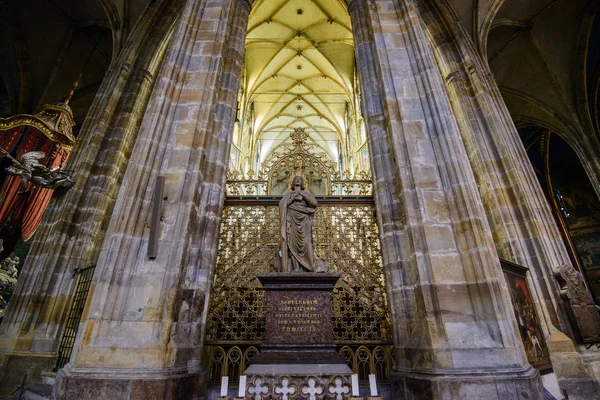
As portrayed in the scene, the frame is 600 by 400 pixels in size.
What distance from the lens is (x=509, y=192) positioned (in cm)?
700

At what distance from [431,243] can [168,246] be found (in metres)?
3.77

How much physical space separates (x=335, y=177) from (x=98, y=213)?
5.56m

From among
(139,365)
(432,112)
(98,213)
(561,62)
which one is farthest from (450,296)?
(561,62)

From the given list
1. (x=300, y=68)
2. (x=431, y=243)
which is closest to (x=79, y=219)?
(x=431, y=243)

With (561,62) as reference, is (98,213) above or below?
below

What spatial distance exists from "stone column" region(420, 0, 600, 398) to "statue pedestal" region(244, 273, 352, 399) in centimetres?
454

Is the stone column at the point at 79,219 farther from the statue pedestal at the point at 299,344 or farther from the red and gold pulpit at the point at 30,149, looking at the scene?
the statue pedestal at the point at 299,344

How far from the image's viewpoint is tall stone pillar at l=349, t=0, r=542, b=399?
142 inches

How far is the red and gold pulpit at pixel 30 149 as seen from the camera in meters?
7.80

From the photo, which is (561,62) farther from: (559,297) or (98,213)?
(98,213)

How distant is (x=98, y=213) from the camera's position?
670 cm

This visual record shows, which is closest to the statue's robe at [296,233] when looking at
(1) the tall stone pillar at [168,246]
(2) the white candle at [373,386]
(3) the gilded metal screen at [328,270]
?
(1) the tall stone pillar at [168,246]

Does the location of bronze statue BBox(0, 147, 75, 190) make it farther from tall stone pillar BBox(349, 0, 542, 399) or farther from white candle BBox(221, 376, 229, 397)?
tall stone pillar BBox(349, 0, 542, 399)

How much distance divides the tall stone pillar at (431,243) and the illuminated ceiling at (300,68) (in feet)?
22.2
